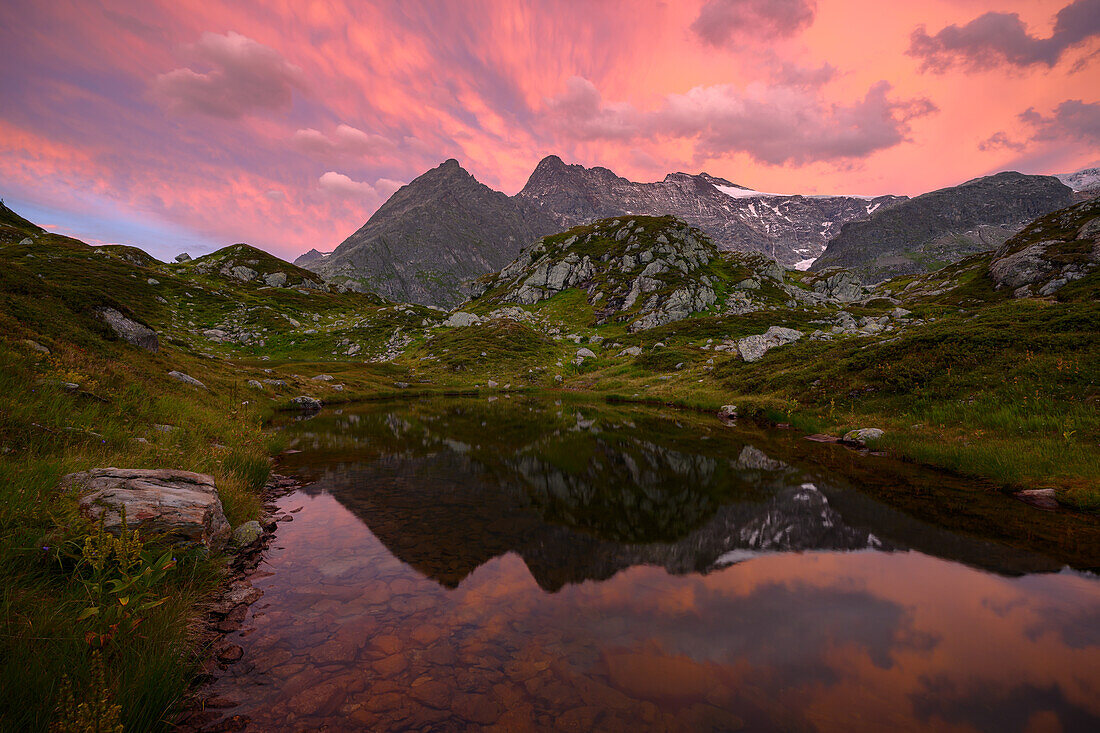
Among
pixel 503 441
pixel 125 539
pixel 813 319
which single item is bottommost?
pixel 503 441

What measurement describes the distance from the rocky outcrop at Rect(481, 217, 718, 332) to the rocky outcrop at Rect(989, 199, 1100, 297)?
54.8 metres

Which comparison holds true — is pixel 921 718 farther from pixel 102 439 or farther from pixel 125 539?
pixel 102 439

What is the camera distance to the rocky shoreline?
200 inches

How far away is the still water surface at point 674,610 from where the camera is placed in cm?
570

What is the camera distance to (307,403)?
4128 cm

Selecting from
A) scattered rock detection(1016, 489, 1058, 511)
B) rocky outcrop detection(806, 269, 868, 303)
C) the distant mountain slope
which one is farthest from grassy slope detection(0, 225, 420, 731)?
rocky outcrop detection(806, 269, 868, 303)

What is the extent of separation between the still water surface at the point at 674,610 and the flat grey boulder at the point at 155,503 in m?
1.76

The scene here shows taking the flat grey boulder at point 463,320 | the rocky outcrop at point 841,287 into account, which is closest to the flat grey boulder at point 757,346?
the flat grey boulder at point 463,320

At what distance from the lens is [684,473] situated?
18141mm

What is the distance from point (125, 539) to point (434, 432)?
80.0 feet

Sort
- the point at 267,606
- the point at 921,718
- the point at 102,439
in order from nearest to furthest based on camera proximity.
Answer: the point at 921,718
the point at 267,606
the point at 102,439

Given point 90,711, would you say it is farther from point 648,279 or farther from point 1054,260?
point 648,279

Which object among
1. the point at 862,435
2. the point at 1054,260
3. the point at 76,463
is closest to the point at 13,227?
the point at 76,463

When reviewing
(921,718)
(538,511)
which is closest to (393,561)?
(538,511)
